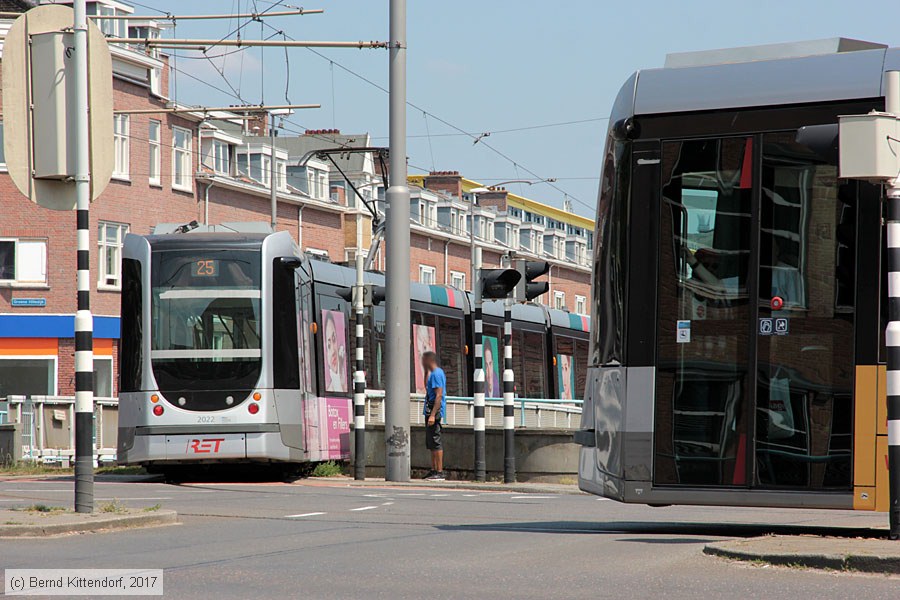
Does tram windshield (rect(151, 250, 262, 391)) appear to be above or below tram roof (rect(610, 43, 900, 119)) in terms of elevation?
below

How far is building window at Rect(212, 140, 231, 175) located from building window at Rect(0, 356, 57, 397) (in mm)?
12568

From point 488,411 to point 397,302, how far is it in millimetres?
5795

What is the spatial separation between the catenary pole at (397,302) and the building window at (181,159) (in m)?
30.8

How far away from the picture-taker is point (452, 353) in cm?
2870

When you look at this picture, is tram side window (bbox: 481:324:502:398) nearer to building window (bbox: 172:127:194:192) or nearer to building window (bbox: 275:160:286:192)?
building window (bbox: 172:127:194:192)

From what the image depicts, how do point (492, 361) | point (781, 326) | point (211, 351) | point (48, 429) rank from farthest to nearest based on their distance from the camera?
point (492, 361) < point (48, 429) < point (211, 351) < point (781, 326)

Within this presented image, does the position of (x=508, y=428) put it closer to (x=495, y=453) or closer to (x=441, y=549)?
(x=495, y=453)

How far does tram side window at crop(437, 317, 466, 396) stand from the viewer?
28.2 meters

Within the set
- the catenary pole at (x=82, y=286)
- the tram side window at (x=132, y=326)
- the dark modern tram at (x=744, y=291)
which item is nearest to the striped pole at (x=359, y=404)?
the tram side window at (x=132, y=326)

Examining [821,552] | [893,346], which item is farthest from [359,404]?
[821,552]

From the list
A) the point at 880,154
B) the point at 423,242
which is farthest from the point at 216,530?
the point at 423,242

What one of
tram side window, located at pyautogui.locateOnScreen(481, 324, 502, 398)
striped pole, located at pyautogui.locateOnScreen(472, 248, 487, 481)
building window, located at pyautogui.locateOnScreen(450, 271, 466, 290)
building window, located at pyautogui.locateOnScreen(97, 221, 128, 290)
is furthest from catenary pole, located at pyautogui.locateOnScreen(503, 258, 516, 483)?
building window, located at pyautogui.locateOnScreen(450, 271, 466, 290)

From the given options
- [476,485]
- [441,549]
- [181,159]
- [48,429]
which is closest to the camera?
[441,549]

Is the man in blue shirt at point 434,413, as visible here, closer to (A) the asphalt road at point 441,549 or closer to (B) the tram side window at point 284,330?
(B) the tram side window at point 284,330
